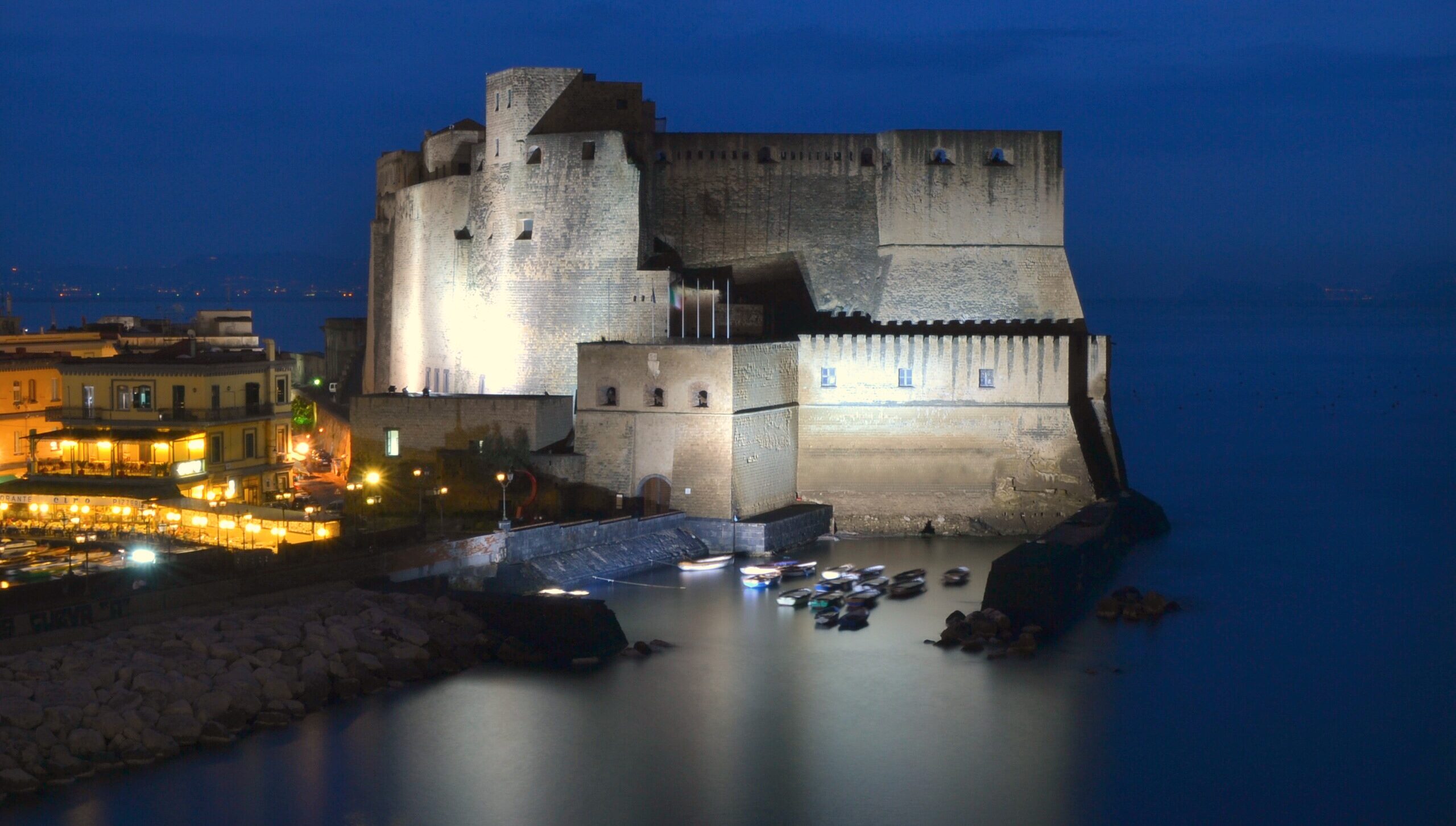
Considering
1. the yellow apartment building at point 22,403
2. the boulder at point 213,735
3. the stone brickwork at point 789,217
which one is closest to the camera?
the boulder at point 213,735

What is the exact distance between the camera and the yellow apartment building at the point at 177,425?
22.9 metres

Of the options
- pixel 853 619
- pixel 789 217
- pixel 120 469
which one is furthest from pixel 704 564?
pixel 120 469

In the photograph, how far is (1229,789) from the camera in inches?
618

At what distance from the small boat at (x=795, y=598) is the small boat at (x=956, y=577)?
210cm

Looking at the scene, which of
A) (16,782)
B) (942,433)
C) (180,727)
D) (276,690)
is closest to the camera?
(16,782)

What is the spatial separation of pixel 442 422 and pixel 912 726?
33.6 ft

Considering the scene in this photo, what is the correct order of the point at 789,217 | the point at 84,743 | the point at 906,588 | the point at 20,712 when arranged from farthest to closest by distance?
the point at 789,217, the point at 906,588, the point at 84,743, the point at 20,712

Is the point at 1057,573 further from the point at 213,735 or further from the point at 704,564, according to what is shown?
the point at 213,735

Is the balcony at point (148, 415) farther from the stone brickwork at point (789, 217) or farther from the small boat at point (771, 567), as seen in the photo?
the small boat at point (771, 567)

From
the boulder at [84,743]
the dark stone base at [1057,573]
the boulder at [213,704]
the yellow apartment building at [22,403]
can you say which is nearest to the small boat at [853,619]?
the dark stone base at [1057,573]

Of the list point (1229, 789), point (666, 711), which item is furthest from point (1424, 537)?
point (666, 711)

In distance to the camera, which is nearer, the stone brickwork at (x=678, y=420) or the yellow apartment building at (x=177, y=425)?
the yellow apartment building at (x=177, y=425)

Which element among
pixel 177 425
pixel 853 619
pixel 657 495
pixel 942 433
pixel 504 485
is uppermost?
pixel 177 425

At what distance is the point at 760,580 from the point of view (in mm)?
22672
